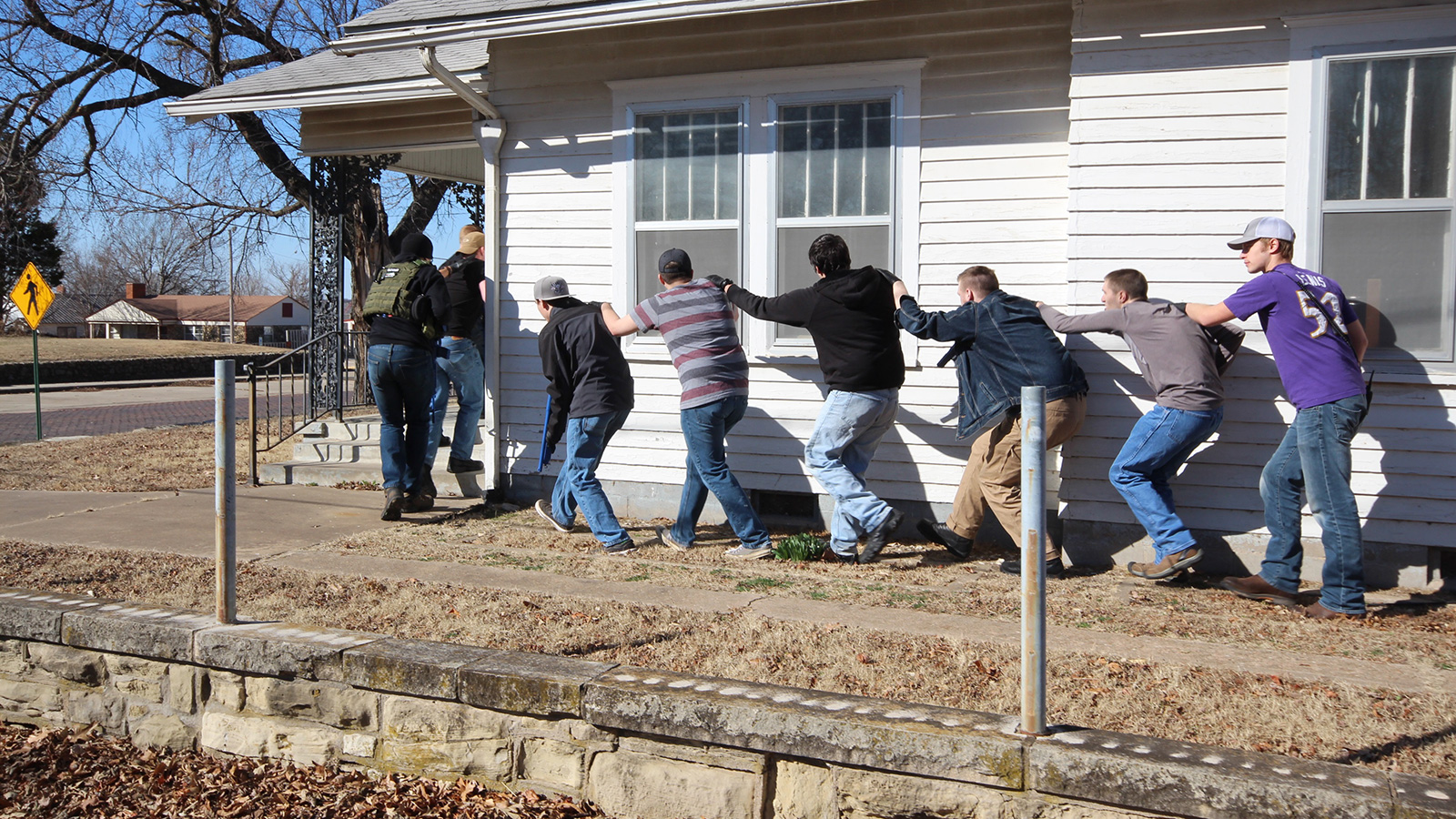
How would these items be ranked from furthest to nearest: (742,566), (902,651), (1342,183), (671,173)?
(671,173) < (742,566) < (1342,183) < (902,651)

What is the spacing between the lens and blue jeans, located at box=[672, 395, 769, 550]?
20.5ft

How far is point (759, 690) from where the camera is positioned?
3.33 meters

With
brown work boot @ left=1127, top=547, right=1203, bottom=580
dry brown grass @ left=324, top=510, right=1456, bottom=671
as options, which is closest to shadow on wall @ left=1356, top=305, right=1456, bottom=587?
dry brown grass @ left=324, top=510, right=1456, bottom=671

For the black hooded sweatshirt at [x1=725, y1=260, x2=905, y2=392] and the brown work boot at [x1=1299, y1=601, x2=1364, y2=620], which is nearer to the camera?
the brown work boot at [x1=1299, y1=601, x2=1364, y2=620]

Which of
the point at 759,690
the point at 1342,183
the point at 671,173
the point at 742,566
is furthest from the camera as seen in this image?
the point at 671,173

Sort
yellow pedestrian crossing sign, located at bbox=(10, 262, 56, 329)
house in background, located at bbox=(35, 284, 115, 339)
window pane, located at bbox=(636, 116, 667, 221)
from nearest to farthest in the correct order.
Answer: window pane, located at bbox=(636, 116, 667, 221) < yellow pedestrian crossing sign, located at bbox=(10, 262, 56, 329) < house in background, located at bbox=(35, 284, 115, 339)

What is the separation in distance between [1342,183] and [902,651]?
357 cm

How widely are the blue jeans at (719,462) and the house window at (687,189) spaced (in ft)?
4.62

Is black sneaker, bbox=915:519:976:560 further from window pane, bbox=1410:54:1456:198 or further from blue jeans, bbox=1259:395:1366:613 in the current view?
window pane, bbox=1410:54:1456:198

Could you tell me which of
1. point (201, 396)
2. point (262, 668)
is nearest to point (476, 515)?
point (262, 668)

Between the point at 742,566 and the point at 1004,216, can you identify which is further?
the point at 1004,216

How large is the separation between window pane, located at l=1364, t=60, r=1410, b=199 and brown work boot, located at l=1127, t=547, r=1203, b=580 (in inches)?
83.3

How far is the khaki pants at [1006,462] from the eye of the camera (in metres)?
5.77

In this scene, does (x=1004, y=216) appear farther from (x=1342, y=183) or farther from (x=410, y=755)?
(x=410, y=755)
